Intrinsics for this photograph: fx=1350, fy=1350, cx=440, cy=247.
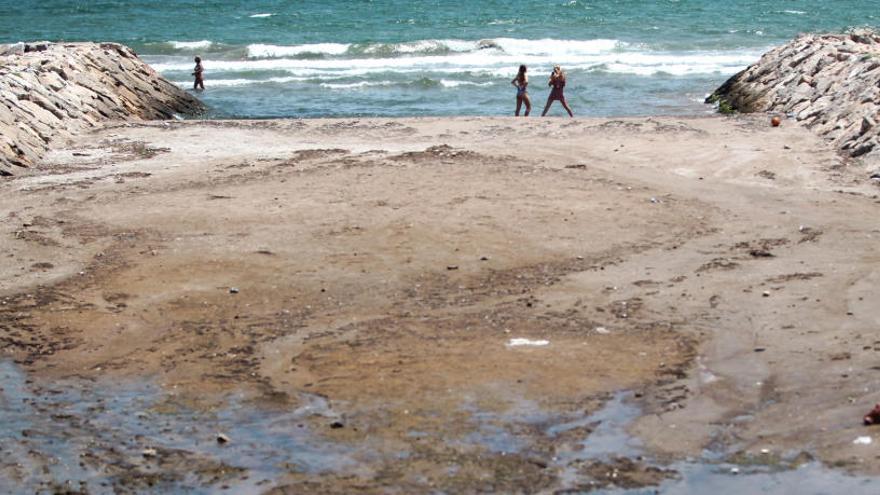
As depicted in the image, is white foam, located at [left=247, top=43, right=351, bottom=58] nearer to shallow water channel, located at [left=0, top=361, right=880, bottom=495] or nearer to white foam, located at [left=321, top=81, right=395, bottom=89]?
white foam, located at [left=321, top=81, right=395, bottom=89]

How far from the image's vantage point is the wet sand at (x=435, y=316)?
981cm

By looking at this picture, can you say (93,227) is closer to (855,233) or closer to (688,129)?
(855,233)

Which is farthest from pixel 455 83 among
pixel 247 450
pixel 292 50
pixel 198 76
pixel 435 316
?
pixel 247 450

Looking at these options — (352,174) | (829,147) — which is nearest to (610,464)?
(352,174)

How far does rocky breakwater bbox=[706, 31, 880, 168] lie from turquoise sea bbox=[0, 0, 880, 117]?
5.68 feet

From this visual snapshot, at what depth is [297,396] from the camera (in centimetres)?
1104

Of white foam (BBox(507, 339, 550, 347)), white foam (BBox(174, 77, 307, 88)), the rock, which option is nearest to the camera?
white foam (BBox(507, 339, 550, 347))

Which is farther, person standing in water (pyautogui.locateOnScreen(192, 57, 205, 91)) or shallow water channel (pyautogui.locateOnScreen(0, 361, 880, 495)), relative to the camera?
person standing in water (pyautogui.locateOnScreen(192, 57, 205, 91))

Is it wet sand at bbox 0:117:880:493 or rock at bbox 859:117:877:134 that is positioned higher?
rock at bbox 859:117:877:134

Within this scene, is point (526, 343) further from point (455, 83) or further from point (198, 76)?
point (455, 83)

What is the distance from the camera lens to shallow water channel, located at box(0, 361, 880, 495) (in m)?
9.26

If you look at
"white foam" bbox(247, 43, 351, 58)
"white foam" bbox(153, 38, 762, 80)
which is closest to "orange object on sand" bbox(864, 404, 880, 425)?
"white foam" bbox(153, 38, 762, 80)

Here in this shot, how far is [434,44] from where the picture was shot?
44.7 metres

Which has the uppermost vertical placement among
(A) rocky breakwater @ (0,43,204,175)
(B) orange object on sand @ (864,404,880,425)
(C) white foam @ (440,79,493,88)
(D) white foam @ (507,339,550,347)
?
(A) rocky breakwater @ (0,43,204,175)
